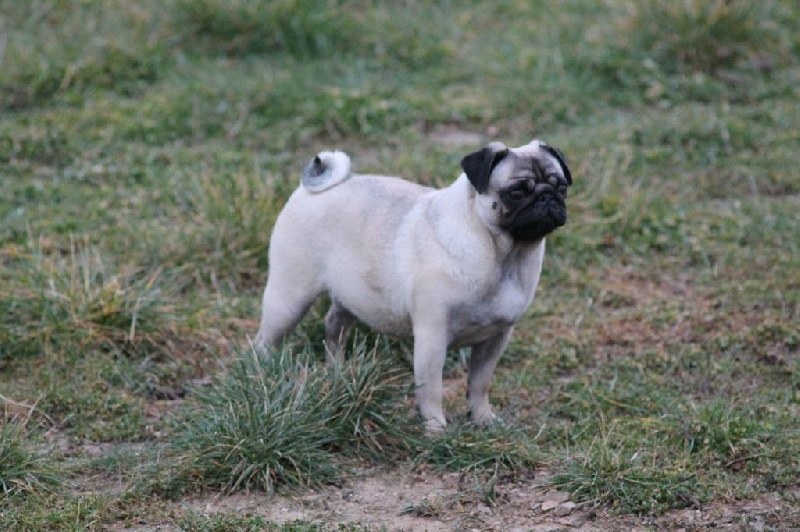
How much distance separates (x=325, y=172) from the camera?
6340 millimetres

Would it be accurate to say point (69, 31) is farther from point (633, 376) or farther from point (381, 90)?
point (633, 376)

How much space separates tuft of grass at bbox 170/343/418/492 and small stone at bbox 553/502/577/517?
0.90 meters

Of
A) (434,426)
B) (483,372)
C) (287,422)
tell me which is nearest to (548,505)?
(434,426)

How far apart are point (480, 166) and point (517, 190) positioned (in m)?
0.21

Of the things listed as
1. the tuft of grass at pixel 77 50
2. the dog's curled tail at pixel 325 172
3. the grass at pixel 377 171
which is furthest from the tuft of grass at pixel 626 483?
the tuft of grass at pixel 77 50

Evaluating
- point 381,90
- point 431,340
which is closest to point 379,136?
point 381,90

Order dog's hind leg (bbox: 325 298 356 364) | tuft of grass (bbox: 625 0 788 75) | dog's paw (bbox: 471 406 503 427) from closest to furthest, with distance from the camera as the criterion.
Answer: dog's paw (bbox: 471 406 503 427) < dog's hind leg (bbox: 325 298 356 364) < tuft of grass (bbox: 625 0 788 75)

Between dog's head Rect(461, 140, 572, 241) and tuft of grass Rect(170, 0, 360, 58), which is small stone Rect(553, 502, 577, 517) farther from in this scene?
tuft of grass Rect(170, 0, 360, 58)

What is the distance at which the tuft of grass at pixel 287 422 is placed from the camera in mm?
5344

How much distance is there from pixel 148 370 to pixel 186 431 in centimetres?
115

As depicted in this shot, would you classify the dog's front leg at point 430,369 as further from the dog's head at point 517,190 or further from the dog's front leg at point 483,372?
the dog's head at point 517,190

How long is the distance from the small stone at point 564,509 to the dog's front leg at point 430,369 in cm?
83

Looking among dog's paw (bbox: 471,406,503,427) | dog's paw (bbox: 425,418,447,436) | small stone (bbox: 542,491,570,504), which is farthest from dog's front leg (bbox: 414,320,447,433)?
small stone (bbox: 542,491,570,504)

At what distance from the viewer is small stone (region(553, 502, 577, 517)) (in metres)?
5.13
